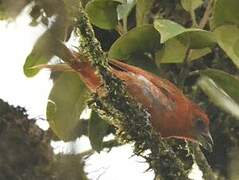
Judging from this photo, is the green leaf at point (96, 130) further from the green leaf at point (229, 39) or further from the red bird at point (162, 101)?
the green leaf at point (229, 39)

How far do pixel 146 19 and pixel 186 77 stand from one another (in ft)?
0.53

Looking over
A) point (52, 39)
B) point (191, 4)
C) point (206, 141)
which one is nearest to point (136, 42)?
point (191, 4)

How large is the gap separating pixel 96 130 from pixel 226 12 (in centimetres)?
37

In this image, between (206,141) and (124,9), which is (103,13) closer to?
(124,9)

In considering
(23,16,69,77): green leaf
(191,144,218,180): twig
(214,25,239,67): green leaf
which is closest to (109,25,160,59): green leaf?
(214,25,239,67): green leaf

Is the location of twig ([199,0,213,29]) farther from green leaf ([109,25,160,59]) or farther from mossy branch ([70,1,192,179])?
mossy branch ([70,1,192,179])

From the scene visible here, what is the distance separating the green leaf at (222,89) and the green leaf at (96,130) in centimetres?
23

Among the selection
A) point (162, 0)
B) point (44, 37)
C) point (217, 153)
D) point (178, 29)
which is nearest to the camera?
point (44, 37)

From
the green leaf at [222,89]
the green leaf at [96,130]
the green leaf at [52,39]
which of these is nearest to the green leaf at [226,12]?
the green leaf at [222,89]

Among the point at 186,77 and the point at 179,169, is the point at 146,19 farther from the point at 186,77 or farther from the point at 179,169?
the point at 179,169

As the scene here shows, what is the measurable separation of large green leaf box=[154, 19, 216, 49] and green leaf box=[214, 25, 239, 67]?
0.02 metres

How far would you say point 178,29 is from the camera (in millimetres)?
940

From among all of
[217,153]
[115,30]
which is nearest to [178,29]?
[115,30]

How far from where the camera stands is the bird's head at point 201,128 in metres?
1.10
